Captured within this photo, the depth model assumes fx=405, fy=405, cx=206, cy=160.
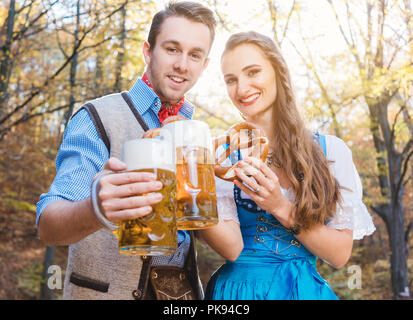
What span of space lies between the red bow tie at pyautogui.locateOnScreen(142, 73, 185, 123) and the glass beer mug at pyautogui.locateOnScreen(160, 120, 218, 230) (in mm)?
791

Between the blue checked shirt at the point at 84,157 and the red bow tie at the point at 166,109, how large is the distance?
0.04 meters

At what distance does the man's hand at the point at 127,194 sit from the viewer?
3.25 ft

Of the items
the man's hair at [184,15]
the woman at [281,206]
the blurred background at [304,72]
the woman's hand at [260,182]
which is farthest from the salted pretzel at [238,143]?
the blurred background at [304,72]

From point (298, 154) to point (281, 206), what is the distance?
1.44 feet

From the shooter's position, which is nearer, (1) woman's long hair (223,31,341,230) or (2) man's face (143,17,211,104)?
(1) woman's long hair (223,31,341,230)

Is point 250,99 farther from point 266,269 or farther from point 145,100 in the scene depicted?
point 266,269

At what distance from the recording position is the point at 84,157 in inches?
61.0

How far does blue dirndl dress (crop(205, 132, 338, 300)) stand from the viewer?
182cm

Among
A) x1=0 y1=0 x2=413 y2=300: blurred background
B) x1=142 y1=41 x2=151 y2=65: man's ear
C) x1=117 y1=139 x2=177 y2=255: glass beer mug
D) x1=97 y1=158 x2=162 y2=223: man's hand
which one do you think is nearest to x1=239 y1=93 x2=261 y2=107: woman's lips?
x1=142 y1=41 x2=151 y2=65: man's ear

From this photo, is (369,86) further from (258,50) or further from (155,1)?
(258,50)

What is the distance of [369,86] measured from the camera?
20.4ft


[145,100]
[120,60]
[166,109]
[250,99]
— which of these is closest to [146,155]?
[145,100]

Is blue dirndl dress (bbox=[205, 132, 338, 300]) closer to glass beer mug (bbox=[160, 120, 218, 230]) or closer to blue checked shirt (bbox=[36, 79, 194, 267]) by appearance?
blue checked shirt (bbox=[36, 79, 194, 267])
